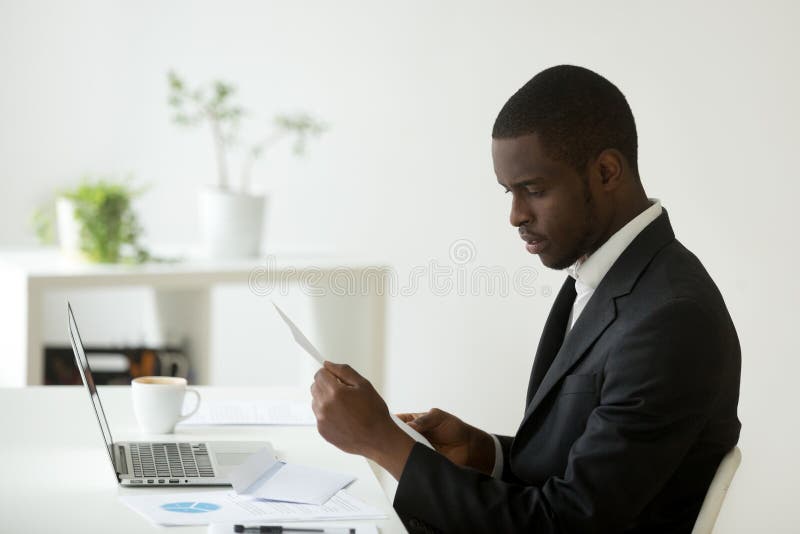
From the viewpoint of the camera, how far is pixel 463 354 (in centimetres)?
391

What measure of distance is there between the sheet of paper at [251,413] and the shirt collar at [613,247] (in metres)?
0.56

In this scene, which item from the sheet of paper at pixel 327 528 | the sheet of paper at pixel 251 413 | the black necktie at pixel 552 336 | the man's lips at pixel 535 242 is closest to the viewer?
the sheet of paper at pixel 327 528

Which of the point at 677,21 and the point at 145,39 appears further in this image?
the point at 145,39

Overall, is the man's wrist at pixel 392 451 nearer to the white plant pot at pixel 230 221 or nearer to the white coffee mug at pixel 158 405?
the white coffee mug at pixel 158 405

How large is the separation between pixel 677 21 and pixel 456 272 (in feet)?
3.96

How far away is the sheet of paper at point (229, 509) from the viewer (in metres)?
1.19

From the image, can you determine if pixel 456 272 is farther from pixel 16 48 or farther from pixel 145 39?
pixel 16 48

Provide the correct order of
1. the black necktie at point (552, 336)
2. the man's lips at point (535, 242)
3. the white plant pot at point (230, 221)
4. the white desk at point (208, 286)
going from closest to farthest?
the man's lips at point (535, 242)
the black necktie at point (552, 336)
the white desk at point (208, 286)
the white plant pot at point (230, 221)

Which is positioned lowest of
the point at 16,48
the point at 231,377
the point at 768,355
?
the point at 231,377

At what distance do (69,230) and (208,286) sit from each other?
451 millimetres

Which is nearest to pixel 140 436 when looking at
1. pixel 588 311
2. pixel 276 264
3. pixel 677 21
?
pixel 588 311

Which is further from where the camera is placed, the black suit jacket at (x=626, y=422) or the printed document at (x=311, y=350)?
the printed document at (x=311, y=350)

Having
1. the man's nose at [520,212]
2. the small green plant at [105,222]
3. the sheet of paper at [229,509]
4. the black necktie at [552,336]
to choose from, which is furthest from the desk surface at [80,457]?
the small green plant at [105,222]

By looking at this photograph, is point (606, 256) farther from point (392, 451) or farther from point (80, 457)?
point (80, 457)
